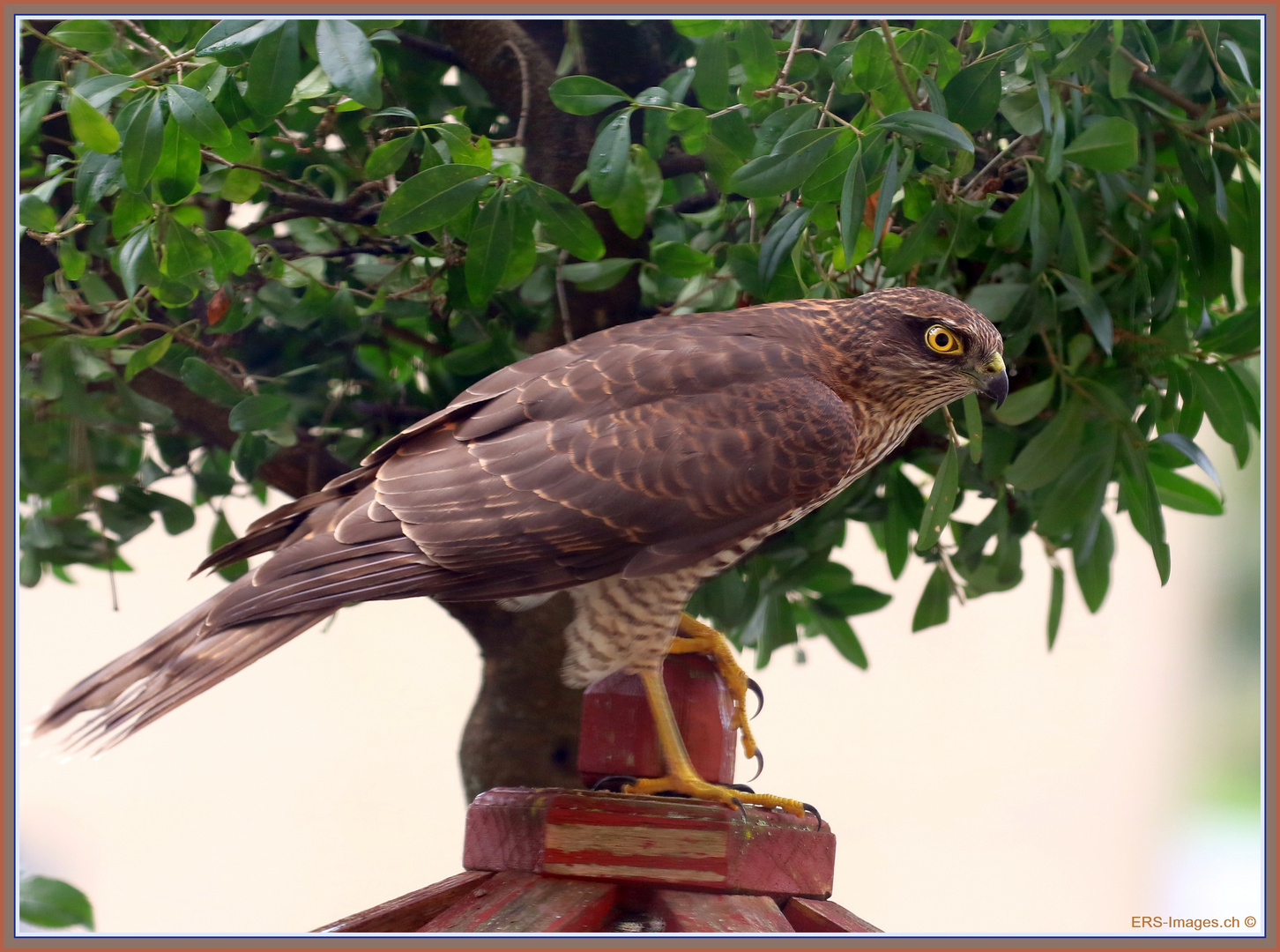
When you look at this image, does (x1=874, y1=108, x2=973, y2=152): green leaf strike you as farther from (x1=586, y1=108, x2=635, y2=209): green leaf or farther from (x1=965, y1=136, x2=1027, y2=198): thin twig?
(x1=586, y1=108, x2=635, y2=209): green leaf

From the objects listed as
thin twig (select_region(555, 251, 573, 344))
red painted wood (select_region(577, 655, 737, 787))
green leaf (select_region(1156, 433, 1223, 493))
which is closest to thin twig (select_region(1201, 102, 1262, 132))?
green leaf (select_region(1156, 433, 1223, 493))

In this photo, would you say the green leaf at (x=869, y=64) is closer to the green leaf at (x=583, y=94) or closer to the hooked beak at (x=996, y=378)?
the green leaf at (x=583, y=94)

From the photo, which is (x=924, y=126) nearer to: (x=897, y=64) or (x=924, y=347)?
(x=897, y=64)

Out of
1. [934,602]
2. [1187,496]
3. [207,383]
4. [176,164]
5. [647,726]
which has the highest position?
[176,164]

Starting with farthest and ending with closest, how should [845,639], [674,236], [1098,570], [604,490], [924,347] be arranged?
1. [845,639]
2. [1098,570]
3. [674,236]
4. [924,347]
5. [604,490]

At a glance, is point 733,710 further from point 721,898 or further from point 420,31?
point 420,31

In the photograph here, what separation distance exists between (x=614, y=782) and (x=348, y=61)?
39.1 inches

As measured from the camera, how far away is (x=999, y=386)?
144 cm

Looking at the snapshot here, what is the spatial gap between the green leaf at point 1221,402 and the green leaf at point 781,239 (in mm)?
636

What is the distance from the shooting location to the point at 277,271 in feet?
5.06

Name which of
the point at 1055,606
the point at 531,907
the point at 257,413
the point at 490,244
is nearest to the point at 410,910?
the point at 531,907

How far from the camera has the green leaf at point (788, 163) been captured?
126cm

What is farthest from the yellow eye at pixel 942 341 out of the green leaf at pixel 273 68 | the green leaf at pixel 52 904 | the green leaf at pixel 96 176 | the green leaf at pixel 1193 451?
Result: the green leaf at pixel 52 904

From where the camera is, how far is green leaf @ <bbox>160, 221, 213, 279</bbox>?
140 centimetres
